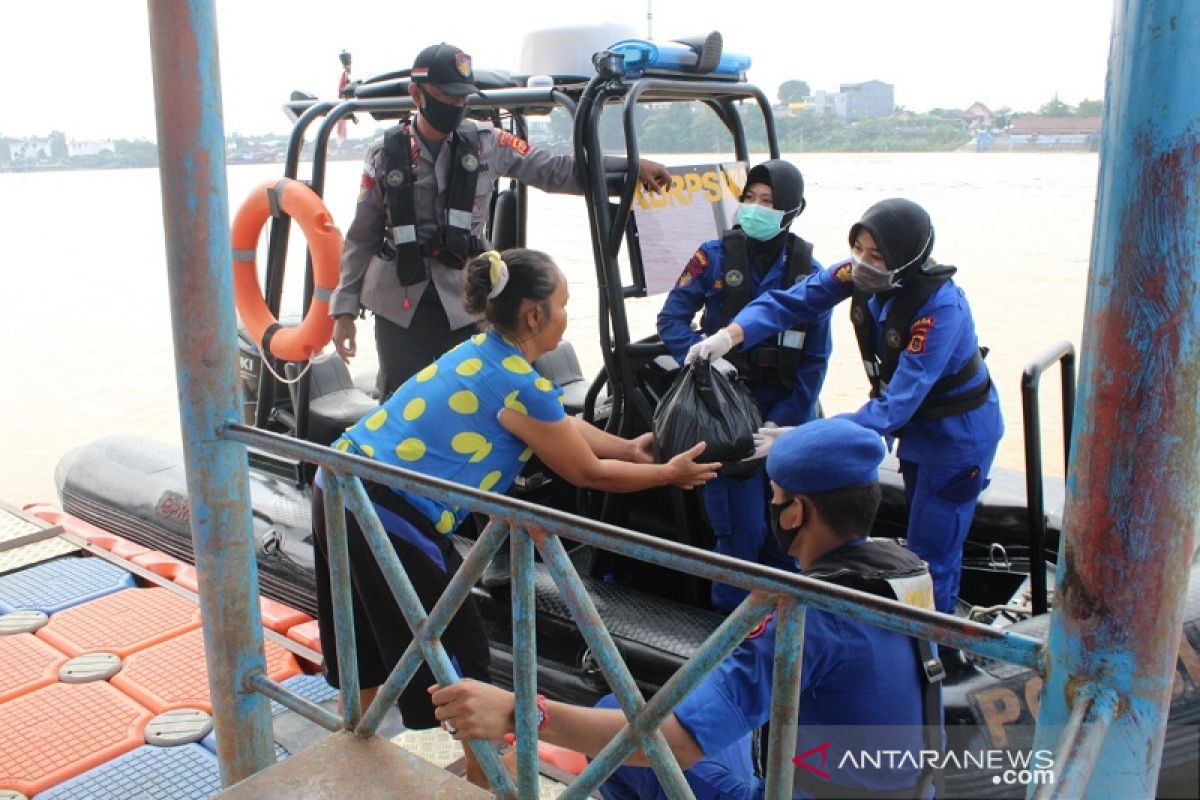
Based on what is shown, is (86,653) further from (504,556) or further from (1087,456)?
(1087,456)

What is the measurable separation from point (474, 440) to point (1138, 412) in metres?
1.52

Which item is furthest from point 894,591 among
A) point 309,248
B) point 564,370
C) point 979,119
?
point 979,119

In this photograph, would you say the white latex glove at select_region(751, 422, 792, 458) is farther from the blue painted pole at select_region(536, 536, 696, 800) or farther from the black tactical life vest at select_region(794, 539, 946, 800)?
the blue painted pole at select_region(536, 536, 696, 800)

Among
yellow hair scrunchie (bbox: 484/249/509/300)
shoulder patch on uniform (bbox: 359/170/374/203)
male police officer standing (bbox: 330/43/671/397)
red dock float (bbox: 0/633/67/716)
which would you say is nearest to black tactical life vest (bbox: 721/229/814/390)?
male police officer standing (bbox: 330/43/671/397)

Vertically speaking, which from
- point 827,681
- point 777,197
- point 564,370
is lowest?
point 564,370

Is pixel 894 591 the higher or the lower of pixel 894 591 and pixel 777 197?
the lower

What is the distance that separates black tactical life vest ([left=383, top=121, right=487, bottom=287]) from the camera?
3.44 meters

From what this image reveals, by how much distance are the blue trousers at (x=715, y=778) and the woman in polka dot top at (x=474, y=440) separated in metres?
0.53

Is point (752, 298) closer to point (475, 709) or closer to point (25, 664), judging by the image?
point (475, 709)

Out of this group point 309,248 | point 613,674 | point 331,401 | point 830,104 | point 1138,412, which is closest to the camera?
point 1138,412

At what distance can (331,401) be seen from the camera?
13.9ft

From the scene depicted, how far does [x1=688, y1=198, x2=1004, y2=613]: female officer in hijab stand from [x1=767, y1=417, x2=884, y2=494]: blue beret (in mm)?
902

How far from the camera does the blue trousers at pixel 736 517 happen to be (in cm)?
290

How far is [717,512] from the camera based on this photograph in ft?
9.55
